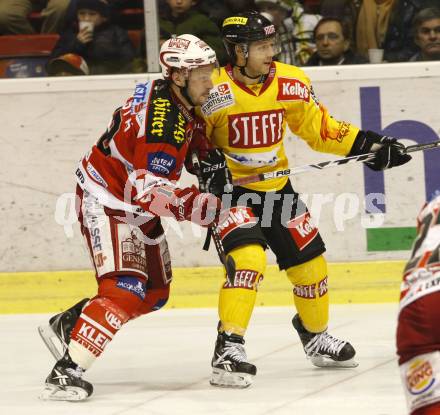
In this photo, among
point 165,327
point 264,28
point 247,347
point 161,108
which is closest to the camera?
point 161,108

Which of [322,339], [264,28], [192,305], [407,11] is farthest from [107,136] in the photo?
[407,11]

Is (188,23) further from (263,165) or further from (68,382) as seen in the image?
(68,382)

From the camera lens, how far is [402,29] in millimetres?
6496

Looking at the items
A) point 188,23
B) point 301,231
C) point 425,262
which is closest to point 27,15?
point 188,23

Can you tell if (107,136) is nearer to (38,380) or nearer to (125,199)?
(125,199)

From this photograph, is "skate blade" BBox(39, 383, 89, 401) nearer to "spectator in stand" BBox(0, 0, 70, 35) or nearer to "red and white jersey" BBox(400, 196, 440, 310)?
"red and white jersey" BBox(400, 196, 440, 310)

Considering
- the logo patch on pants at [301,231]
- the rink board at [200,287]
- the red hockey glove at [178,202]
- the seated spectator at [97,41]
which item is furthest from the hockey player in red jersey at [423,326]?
the seated spectator at [97,41]

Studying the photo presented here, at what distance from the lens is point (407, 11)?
256 inches

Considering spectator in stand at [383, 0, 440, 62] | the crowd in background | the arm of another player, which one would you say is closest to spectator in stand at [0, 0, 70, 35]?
the crowd in background

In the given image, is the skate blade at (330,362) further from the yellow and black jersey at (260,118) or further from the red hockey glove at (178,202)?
the red hockey glove at (178,202)

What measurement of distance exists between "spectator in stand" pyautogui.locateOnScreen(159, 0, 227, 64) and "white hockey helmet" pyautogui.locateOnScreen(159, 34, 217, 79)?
1812 mm

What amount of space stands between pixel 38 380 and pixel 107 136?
1.04 m

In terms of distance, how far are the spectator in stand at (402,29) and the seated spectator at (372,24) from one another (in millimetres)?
31

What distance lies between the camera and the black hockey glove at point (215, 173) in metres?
4.79
